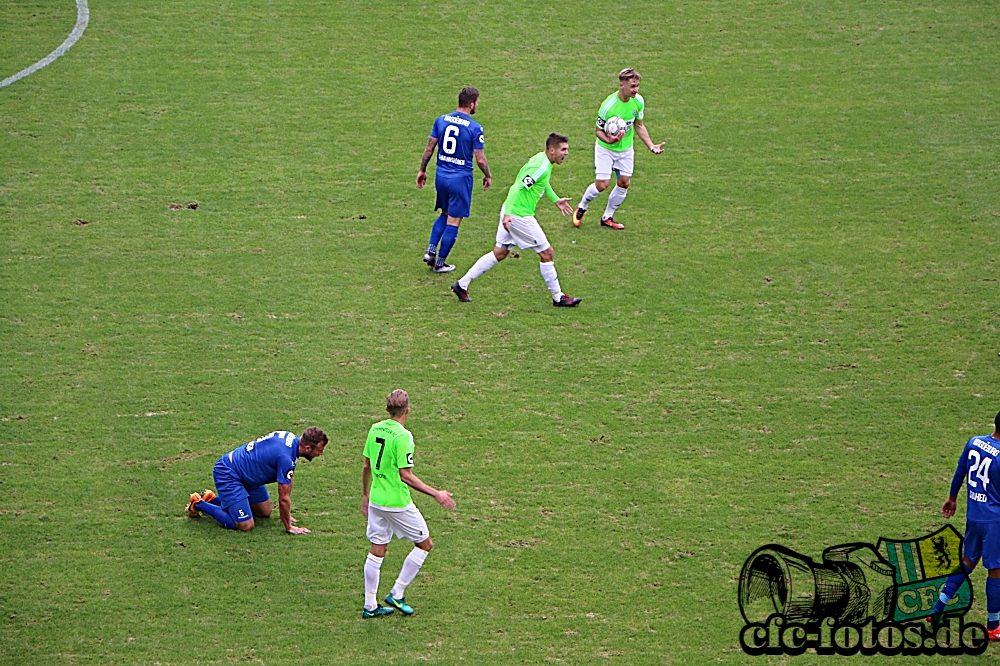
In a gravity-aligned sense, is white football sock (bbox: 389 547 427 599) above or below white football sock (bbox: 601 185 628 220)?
below

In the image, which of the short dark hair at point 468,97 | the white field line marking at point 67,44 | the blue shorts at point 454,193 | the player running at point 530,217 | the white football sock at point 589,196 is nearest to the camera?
the player running at point 530,217

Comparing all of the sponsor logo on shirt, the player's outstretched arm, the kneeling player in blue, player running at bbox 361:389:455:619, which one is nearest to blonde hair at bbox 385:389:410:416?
player running at bbox 361:389:455:619

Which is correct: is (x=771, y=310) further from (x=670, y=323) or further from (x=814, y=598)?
(x=814, y=598)

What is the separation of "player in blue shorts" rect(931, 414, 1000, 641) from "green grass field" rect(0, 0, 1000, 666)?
41 centimetres

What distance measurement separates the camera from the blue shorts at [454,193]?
13.7 m

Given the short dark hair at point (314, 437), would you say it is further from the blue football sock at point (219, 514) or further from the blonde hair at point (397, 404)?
the blue football sock at point (219, 514)

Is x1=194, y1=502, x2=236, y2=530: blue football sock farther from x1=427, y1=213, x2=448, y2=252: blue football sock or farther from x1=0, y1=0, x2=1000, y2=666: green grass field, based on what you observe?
x1=427, y1=213, x2=448, y2=252: blue football sock

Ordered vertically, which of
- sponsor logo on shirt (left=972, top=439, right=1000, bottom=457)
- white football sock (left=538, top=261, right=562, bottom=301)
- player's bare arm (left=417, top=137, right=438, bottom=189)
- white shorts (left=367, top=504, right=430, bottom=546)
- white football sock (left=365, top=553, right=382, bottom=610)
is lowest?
white football sock (left=365, top=553, right=382, bottom=610)

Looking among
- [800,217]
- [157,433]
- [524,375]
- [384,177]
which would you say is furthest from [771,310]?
[157,433]

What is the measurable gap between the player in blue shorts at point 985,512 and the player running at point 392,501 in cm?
461

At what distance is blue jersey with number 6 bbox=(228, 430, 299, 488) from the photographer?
9.64m

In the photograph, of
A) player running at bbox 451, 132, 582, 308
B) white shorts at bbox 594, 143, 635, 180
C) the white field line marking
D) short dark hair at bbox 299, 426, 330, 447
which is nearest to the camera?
short dark hair at bbox 299, 426, 330, 447

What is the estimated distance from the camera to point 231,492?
32.5ft

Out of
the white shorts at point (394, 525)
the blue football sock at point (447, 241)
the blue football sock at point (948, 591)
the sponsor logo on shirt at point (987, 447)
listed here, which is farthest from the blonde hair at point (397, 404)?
the blue football sock at point (447, 241)
